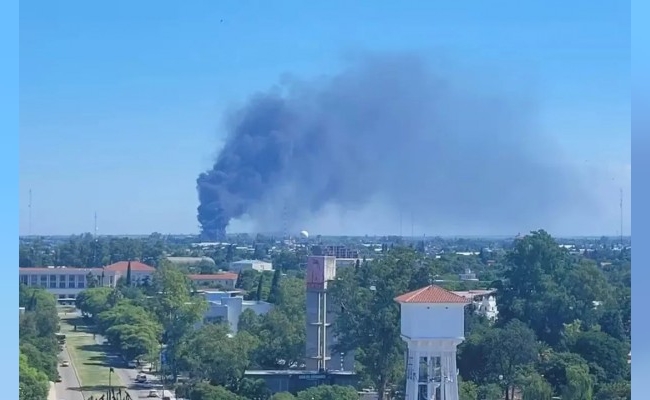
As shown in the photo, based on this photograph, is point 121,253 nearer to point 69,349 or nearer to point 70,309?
point 70,309

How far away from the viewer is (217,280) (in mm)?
15094

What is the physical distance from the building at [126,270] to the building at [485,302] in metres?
4.71

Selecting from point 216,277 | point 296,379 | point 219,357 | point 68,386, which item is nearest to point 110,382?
point 68,386

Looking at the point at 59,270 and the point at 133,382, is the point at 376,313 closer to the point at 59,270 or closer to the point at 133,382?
the point at 133,382

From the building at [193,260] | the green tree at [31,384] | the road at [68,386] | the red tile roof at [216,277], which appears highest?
the building at [193,260]

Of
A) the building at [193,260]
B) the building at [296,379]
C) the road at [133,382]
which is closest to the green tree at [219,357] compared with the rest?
the building at [296,379]

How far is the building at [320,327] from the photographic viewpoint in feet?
29.6

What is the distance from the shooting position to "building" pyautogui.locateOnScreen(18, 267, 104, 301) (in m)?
14.2

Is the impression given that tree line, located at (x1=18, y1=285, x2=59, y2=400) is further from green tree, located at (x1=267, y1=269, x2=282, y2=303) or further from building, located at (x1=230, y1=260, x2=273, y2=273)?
building, located at (x1=230, y1=260, x2=273, y2=273)

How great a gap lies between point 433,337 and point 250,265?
38.1 feet

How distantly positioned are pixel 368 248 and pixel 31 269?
449cm

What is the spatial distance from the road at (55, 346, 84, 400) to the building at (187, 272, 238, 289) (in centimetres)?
499

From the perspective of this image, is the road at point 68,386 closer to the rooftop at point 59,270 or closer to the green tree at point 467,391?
the green tree at point 467,391

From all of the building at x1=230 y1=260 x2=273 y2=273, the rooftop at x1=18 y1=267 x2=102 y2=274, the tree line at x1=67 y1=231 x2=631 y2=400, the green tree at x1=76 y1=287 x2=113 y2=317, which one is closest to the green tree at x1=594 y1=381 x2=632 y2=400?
the tree line at x1=67 y1=231 x2=631 y2=400
